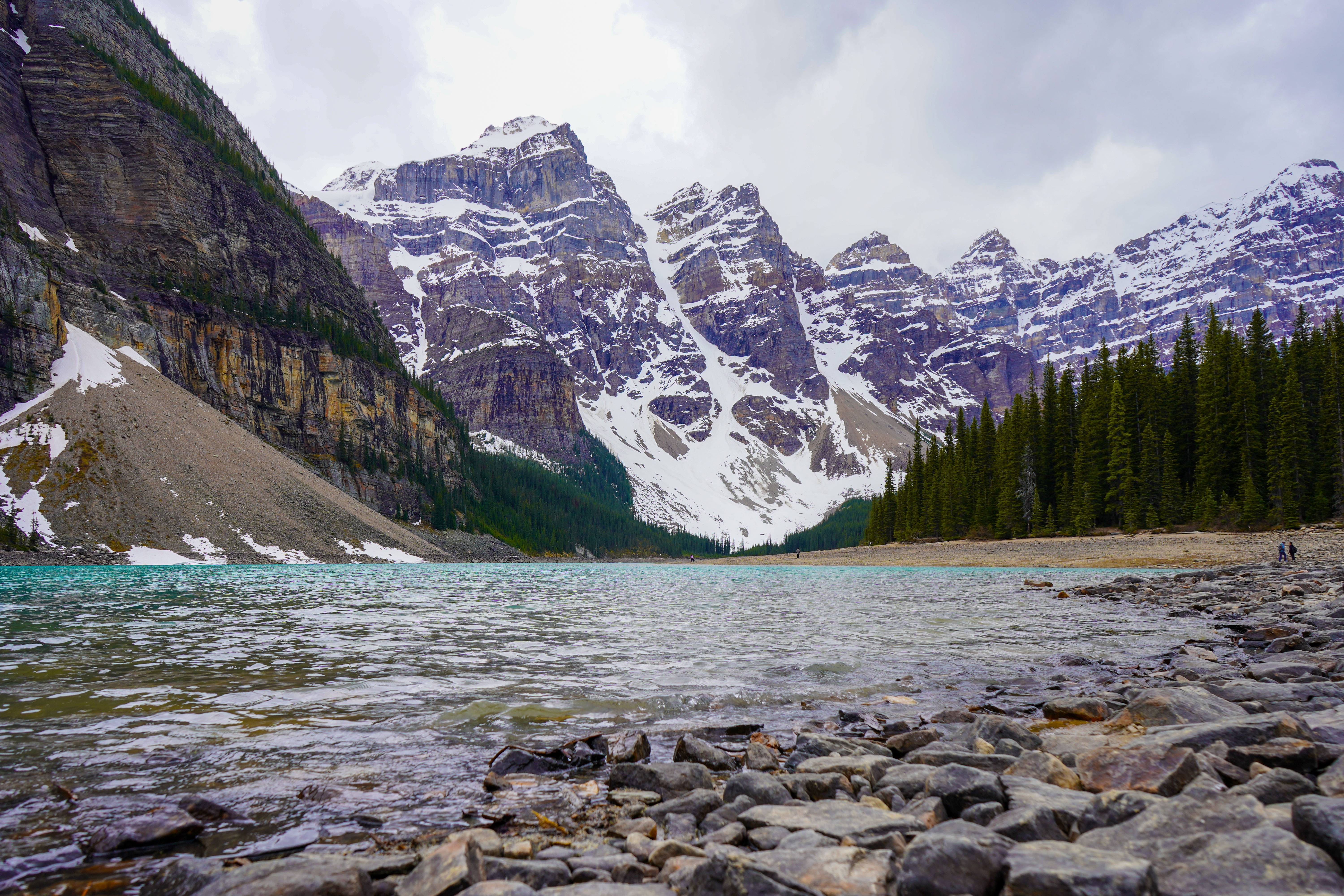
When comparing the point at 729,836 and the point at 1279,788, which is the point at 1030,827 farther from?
the point at 729,836

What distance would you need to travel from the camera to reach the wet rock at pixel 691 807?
5504 millimetres

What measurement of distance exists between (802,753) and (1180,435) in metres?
72.2

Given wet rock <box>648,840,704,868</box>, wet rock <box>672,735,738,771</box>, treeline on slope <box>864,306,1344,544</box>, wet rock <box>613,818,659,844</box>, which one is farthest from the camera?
treeline on slope <box>864,306,1344,544</box>

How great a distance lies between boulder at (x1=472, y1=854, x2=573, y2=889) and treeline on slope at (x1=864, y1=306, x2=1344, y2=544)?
204ft

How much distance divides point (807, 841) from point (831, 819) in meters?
0.59

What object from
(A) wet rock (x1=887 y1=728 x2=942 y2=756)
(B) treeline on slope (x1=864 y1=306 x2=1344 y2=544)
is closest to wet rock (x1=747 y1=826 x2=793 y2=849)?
(A) wet rock (x1=887 y1=728 x2=942 y2=756)

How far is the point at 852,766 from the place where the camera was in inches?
250

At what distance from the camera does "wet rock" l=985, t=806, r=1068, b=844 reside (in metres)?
4.15

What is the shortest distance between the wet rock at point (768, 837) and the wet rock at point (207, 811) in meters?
4.03

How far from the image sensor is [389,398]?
13588cm

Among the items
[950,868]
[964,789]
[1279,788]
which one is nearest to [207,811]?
[950,868]

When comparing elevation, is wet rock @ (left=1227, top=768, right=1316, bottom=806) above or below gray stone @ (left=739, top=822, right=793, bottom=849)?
above

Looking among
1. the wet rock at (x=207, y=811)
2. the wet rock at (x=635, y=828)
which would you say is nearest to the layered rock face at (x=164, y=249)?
the wet rock at (x=207, y=811)

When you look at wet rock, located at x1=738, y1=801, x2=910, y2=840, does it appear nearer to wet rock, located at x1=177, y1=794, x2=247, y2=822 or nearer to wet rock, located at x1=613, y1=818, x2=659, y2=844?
wet rock, located at x1=613, y1=818, x2=659, y2=844
